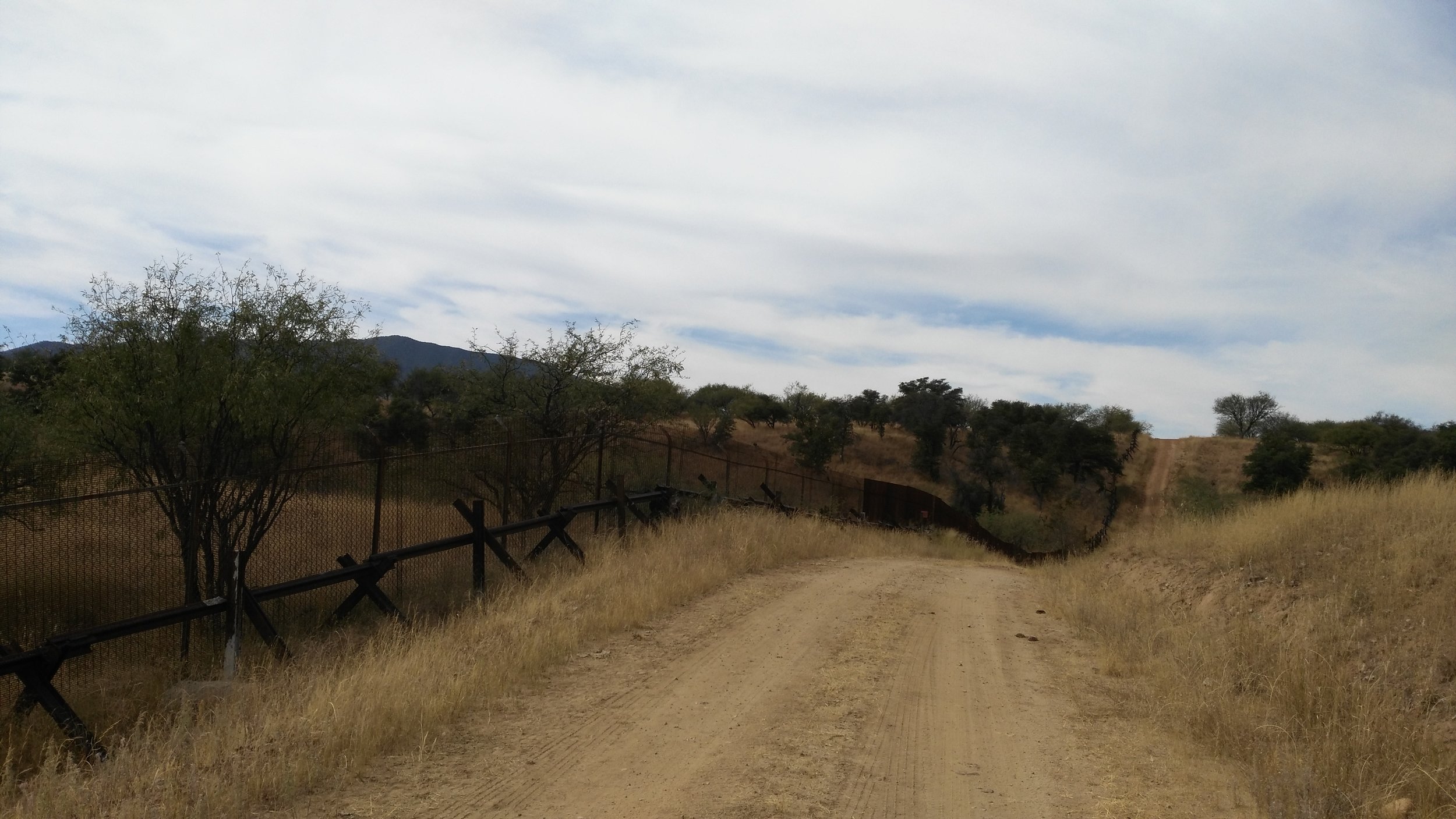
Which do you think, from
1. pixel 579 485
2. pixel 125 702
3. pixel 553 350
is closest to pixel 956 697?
pixel 125 702

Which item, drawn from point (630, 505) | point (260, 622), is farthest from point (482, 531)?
point (630, 505)

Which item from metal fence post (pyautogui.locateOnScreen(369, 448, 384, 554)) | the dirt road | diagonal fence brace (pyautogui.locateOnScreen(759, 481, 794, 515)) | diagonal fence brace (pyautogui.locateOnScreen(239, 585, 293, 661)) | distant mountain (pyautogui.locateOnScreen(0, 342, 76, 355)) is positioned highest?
distant mountain (pyautogui.locateOnScreen(0, 342, 76, 355))

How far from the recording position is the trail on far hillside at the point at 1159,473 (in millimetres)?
63719

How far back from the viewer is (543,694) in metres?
7.97

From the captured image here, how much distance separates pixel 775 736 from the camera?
6.85 m

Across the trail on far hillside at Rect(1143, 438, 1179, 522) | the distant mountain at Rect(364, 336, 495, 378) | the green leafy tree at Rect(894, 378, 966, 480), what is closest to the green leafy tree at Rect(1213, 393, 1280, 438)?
the trail on far hillside at Rect(1143, 438, 1179, 522)

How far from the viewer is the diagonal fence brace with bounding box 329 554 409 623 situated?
34.4ft

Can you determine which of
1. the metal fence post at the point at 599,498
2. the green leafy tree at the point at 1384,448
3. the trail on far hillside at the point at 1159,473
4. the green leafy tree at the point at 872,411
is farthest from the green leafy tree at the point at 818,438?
the metal fence post at the point at 599,498

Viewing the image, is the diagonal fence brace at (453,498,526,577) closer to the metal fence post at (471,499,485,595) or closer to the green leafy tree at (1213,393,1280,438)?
the metal fence post at (471,499,485,595)

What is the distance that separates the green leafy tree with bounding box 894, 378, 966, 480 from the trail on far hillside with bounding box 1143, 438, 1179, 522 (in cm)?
1316

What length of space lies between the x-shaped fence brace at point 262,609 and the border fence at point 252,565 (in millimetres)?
17

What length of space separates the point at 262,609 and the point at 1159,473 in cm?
7558

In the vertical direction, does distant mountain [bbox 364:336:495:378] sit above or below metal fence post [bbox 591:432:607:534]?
A: above

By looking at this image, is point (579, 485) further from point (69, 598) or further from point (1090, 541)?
point (1090, 541)
